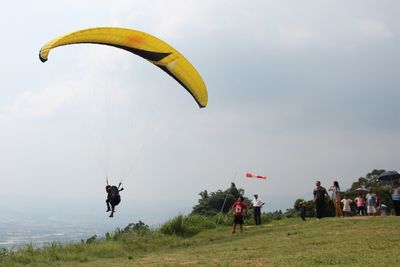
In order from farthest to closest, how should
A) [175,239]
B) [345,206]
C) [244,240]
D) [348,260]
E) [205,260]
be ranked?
[345,206] → [175,239] → [244,240] → [205,260] → [348,260]

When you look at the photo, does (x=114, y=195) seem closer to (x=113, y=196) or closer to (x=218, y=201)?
(x=113, y=196)

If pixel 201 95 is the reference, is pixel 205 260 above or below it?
below

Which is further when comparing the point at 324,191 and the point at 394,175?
the point at 394,175

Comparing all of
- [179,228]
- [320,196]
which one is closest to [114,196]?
[179,228]

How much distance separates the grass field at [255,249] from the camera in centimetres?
1226

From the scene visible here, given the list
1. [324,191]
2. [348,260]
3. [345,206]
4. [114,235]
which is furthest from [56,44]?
[345,206]

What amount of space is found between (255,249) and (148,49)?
8854mm

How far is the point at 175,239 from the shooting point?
2125 cm

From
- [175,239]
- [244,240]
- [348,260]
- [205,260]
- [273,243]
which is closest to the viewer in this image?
[348,260]

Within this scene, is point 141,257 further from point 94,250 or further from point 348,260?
point 348,260

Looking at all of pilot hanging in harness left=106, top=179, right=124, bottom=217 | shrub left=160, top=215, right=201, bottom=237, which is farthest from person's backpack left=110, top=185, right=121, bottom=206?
shrub left=160, top=215, right=201, bottom=237

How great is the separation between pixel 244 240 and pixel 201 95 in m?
6.68

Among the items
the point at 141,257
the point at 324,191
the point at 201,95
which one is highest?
the point at 201,95

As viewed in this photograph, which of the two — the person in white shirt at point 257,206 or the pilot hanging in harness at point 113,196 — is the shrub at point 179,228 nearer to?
the person in white shirt at point 257,206
